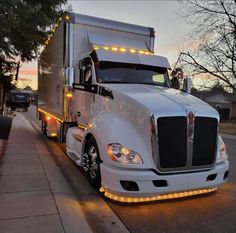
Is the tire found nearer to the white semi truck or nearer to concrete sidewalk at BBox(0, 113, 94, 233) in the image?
the white semi truck

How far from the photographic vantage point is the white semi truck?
5117 millimetres

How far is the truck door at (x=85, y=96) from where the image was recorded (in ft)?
23.5

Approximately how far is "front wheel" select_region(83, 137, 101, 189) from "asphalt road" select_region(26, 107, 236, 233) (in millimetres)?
500

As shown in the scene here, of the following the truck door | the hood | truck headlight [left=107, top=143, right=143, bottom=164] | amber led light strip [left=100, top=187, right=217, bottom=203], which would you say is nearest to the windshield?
the truck door

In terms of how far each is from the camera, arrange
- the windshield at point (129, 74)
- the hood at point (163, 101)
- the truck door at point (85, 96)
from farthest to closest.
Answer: the truck door at point (85, 96) → the windshield at point (129, 74) → the hood at point (163, 101)

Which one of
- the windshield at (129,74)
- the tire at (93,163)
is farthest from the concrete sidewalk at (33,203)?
the windshield at (129,74)

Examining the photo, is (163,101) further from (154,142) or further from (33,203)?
(33,203)

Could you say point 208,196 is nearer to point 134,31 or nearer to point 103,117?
point 103,117

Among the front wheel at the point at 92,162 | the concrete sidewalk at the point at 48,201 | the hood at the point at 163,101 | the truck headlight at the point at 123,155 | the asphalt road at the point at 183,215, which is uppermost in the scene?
the hood at the point at 163,101

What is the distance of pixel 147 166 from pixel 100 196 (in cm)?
130

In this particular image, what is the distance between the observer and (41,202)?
5285mm

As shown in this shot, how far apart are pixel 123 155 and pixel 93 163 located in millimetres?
1171

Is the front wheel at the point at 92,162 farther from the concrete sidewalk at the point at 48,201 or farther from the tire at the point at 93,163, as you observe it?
the concrete sidewalk at the point at 48,201

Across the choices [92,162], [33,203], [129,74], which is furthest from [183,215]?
[129,74]
